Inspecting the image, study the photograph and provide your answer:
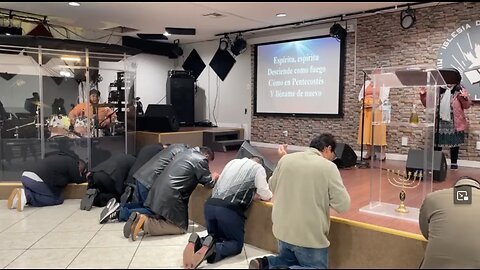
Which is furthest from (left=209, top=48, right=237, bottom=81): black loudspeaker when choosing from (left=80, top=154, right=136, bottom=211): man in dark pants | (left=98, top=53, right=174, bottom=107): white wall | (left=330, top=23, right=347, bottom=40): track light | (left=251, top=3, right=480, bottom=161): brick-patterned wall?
(left=80, top=154, right=136, bottom=211): man in dark pants

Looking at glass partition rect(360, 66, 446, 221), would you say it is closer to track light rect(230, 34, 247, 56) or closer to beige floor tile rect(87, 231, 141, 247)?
beige floor tile rect(87, 231, 141, 247)

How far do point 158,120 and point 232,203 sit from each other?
5256 mm

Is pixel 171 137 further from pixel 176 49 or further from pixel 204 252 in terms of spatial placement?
pixel 204 252

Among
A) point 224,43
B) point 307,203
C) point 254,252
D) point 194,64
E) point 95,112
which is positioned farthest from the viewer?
point 194,64

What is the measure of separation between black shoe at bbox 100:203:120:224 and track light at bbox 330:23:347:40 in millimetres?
5369

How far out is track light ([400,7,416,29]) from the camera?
691 centimetres

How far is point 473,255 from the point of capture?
7.32 ft

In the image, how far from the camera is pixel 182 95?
10.7 metres

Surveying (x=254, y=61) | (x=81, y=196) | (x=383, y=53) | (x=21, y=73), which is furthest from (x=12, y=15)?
(x=383, y=53)

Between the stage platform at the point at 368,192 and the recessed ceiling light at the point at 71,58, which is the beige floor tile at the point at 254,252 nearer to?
the stage platform at the point at 368,192

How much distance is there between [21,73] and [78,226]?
3229 mm

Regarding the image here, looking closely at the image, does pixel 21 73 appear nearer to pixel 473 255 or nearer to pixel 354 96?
pixel 354 96

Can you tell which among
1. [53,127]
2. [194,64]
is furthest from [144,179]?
[194,64]

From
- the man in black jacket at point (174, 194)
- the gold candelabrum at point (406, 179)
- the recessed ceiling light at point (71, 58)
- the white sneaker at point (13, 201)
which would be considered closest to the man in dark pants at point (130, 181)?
the man in black jacket at point (174, 194)
